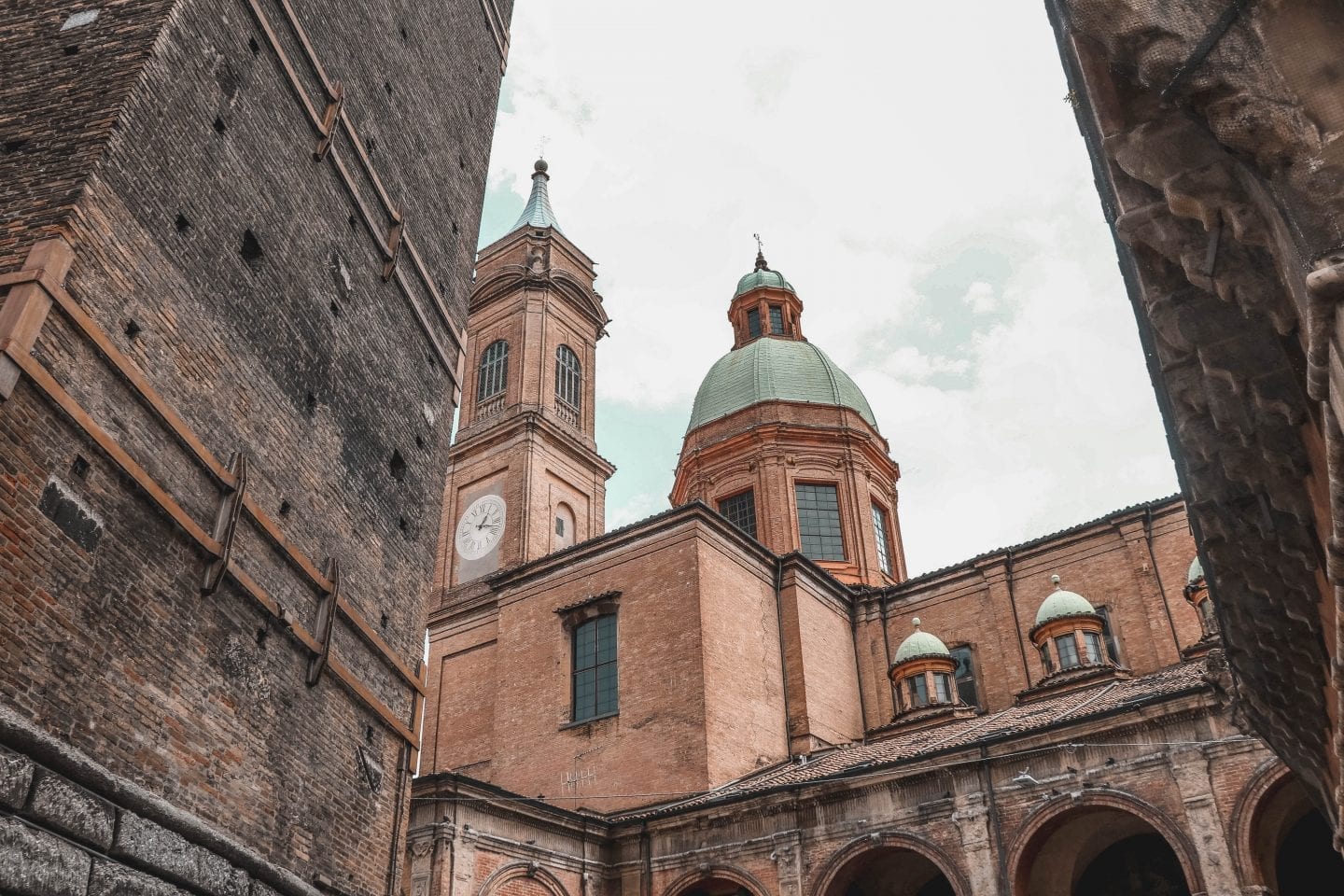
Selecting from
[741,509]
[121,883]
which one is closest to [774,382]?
[741,509]

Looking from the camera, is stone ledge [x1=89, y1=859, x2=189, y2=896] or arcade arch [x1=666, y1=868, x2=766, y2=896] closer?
stone ledge [x1=89, y1=859, x2=189, y2=896]

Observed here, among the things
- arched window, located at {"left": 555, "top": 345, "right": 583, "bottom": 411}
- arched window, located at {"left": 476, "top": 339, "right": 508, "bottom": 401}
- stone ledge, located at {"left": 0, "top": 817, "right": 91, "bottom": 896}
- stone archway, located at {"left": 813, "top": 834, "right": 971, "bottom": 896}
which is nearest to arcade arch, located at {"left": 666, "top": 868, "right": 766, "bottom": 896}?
stone archway, located at {"left": 813, "top": 834, "right": 971, "bottom": 896}

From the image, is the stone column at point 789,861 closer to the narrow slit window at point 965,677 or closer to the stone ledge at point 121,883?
the narrow slit window at point 965,677

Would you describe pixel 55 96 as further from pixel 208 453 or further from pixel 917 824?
pixel 917 824

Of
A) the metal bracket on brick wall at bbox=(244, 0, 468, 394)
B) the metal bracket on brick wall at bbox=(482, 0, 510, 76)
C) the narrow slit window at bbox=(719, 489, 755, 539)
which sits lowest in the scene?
the metal bracket on brick wall at bbox=(244, 0, 468, 394)

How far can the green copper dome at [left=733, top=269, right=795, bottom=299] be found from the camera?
1598 inches

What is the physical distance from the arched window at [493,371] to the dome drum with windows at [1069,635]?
54.2 ft

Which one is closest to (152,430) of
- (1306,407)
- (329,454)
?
(329,454)

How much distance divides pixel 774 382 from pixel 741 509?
15.6 feet

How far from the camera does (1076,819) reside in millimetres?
17266

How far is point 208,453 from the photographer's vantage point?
978 centimetres

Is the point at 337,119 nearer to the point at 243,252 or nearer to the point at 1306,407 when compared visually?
the point at 243,252

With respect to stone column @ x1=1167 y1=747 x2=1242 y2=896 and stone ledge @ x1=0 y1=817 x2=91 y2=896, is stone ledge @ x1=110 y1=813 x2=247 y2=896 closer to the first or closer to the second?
stone ledge @ x1=0 y1=817 x2=91 y2=896

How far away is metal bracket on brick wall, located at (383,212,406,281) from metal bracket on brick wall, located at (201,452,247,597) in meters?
4.22
